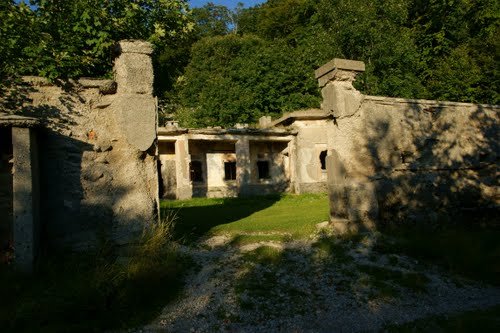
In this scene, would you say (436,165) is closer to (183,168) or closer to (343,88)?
(343,88)

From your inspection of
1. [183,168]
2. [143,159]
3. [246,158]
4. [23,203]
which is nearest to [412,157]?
[143,159]

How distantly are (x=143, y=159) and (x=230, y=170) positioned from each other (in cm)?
1624

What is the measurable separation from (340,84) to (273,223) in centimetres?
339

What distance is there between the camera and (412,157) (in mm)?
7797

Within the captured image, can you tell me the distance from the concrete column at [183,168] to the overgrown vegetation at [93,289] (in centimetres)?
1384

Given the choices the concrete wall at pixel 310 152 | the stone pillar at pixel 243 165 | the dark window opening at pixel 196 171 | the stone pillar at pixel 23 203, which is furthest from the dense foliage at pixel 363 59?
the stone pillar at pixel 23 203

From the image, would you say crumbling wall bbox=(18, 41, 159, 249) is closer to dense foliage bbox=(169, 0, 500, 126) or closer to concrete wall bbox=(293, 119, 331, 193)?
concrete wall bbox=(293, 119, 331, 193)

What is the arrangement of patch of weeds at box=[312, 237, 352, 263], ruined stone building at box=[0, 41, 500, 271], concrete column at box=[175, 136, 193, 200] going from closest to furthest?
ruined stone building at box=[0, 41, 500, 271] < patch of weeds at box=[312, 237, 352, 263] < concrete column at box=[175, 136, 193, 200]

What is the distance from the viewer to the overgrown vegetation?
3.85 meters

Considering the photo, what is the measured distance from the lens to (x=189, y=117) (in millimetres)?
26438

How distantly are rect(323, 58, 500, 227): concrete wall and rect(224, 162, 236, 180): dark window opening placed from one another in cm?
1448

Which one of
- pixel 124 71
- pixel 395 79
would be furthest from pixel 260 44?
pixel 124 71

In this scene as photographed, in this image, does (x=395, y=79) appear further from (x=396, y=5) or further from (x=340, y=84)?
(x=340, y=84)

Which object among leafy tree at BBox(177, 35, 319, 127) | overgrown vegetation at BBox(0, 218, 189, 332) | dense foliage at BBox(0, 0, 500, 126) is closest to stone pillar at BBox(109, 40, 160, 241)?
overgrown vegetation at BBox(0, 218, 189, 332)
